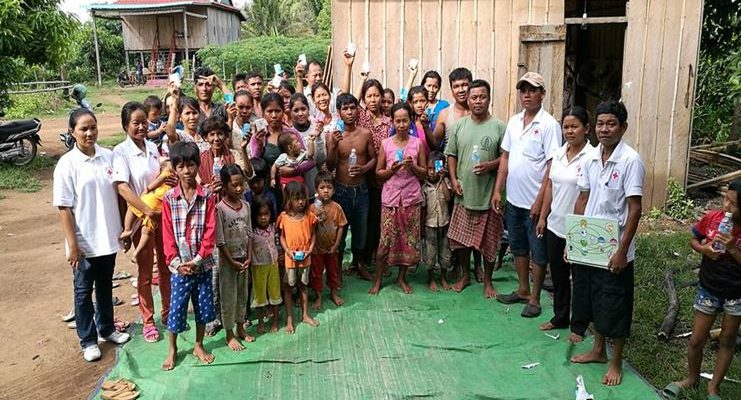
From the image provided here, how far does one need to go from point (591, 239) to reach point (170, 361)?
2650 mm

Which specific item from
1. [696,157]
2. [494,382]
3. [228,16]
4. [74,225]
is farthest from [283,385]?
[228,16]

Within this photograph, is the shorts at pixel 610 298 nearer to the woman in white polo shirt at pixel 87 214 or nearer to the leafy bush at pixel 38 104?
the woman in white polo shirt at pixel 87 214

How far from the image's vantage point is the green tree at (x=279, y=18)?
A: 3331cm

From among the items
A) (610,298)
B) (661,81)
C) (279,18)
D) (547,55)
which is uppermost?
(279,18)

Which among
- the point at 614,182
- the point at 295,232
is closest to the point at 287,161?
the point at 295,232

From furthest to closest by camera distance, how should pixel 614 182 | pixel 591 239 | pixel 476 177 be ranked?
pixel 476 177
pixel 591 239
pixel 614 182

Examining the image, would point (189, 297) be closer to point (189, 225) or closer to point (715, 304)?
point (189, 225)

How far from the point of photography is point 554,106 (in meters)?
6.59

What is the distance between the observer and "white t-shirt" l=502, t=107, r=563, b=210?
4.14 meters

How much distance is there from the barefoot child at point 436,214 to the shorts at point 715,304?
2090mm

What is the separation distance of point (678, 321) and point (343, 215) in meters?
2.57

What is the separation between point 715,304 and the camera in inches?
121

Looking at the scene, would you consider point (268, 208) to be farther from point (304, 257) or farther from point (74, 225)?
point (74, 225)

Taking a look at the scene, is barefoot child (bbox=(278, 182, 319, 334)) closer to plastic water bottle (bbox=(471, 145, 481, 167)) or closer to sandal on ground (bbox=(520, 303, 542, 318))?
plastic water bottle (bbox=(471, 145, 481, 167))
